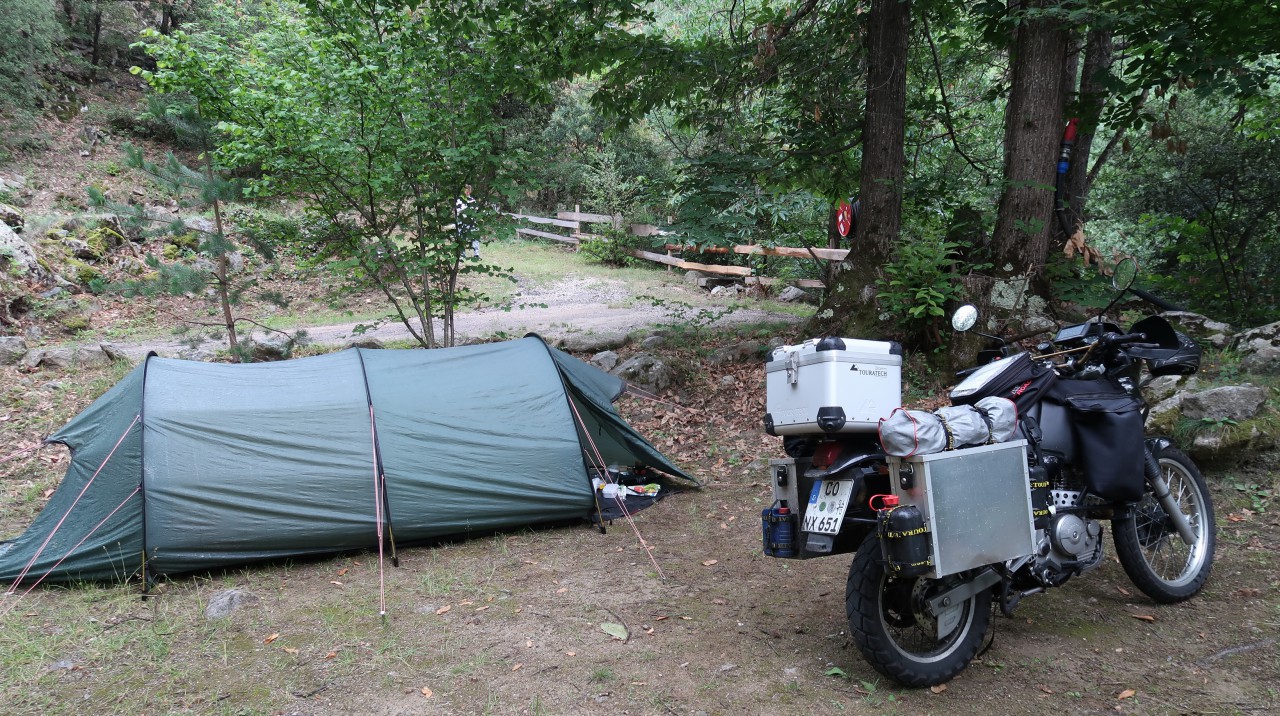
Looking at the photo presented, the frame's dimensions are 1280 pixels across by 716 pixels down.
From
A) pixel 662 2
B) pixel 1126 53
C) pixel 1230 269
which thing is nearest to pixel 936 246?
pixel 1126 53

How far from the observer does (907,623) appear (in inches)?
115

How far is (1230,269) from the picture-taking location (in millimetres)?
8438

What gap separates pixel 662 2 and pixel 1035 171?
12311 mm

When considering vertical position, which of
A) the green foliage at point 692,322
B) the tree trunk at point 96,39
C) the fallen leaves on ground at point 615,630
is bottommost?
the fallen leaves on ground at point 615,630

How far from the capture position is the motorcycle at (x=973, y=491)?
109 inches

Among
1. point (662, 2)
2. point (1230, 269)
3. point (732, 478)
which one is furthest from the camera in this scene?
point (662, 2)

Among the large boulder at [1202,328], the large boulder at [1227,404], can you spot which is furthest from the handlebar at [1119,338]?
the large boulder at [1202,328]

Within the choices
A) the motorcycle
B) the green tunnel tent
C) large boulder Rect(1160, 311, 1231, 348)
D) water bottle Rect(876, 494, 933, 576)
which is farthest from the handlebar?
large boulder Rect(1160, 311, 1231, 348)

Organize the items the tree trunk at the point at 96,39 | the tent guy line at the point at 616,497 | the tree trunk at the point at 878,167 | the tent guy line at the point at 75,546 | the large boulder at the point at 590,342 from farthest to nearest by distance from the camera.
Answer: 1. the tree trunk at the point at 96,39
2. the large boulder at the point at 590,342
3. the tree trunk at the point at 878,167
4. the tent guy line at the point at 616,497
5. the tent guy line at the point at 75,546

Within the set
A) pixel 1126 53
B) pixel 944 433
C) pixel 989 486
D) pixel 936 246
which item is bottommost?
pixel 989 486

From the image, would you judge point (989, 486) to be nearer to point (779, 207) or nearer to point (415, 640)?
point (415, 640)

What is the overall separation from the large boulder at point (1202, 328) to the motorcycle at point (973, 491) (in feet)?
13.2

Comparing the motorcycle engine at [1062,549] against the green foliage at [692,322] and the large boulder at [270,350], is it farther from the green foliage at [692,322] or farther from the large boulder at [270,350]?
the large boulder at [270,350]

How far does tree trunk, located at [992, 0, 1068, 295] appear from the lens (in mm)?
6637
